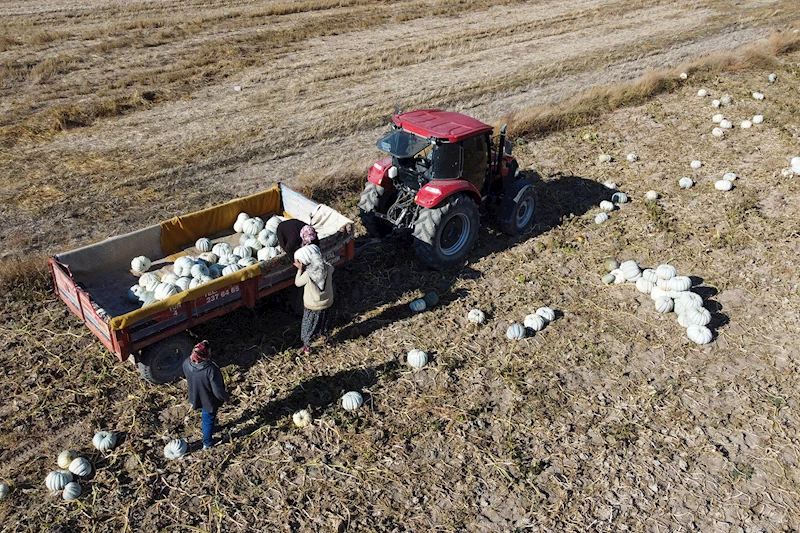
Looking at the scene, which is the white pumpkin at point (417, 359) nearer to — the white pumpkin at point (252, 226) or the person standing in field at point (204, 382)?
the person standing in field at point (204, 382)

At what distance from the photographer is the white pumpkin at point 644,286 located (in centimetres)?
947

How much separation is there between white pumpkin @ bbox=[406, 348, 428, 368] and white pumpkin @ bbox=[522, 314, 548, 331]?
1.53 metres

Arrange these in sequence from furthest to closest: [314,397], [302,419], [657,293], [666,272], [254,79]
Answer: [254,79], [666,272], [657,293], [314,397], [302,419]

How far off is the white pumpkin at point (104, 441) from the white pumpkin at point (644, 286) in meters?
7.02

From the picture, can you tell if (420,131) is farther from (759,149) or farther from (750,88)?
(750,88)

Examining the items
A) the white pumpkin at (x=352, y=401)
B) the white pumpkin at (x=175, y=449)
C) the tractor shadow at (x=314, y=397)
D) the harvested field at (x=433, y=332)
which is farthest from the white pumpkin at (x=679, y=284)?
the white pumpkin at (x=175, y=449)

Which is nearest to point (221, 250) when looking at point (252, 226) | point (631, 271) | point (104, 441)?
point (252, 226)

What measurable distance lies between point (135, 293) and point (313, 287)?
2209 mm

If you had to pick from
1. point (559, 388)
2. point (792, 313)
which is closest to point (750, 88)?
point (792, 313)

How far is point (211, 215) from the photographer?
9.51m

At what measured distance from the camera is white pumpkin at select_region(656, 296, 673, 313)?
9.02 meters

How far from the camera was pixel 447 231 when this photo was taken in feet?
31.8

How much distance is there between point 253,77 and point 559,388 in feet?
44.6

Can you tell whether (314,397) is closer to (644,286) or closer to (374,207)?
(374,207)
